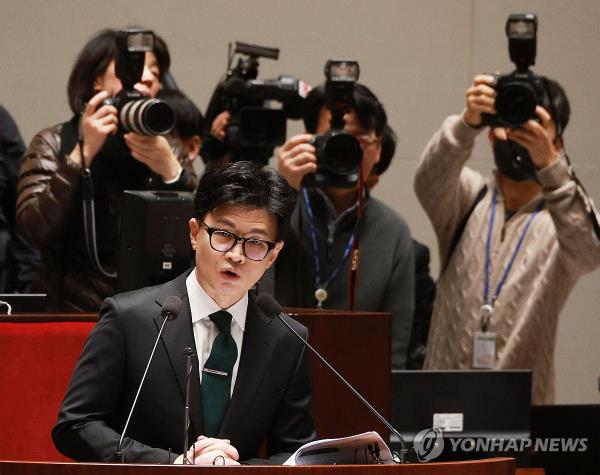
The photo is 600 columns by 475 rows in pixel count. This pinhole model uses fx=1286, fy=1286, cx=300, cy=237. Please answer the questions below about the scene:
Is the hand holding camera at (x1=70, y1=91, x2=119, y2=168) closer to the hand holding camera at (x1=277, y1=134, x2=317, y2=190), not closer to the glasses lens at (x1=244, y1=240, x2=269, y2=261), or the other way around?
the hand holding camera at (x1=277, y1=134, x2=317, y2=190)

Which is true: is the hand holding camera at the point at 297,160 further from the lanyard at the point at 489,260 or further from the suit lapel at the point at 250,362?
the suit lapel at the point at 250,362

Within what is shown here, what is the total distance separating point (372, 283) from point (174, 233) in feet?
2.34

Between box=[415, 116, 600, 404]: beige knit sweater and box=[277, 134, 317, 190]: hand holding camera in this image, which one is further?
box=[415, 116, 600, 404]: beige knit sweater

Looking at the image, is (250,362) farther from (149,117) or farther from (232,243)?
(149,117)

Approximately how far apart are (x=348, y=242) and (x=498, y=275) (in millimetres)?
439

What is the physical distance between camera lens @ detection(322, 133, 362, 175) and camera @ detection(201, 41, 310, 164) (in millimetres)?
255

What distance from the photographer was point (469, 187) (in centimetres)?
364

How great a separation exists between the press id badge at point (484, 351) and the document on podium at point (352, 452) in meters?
1.50

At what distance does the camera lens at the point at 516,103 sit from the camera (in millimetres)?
3396

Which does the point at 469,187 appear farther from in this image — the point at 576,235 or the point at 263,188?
the point at 263,188

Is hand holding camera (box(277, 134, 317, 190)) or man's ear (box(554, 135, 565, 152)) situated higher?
man's ear (box(554, 135, 565, 152))

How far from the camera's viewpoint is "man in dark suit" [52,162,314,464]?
2.28 metres

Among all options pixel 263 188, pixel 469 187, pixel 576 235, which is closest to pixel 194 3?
pixel 469 187

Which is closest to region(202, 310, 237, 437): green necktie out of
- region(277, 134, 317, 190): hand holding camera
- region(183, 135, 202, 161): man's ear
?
region(277, 134, 317, 190): hand holding camera
